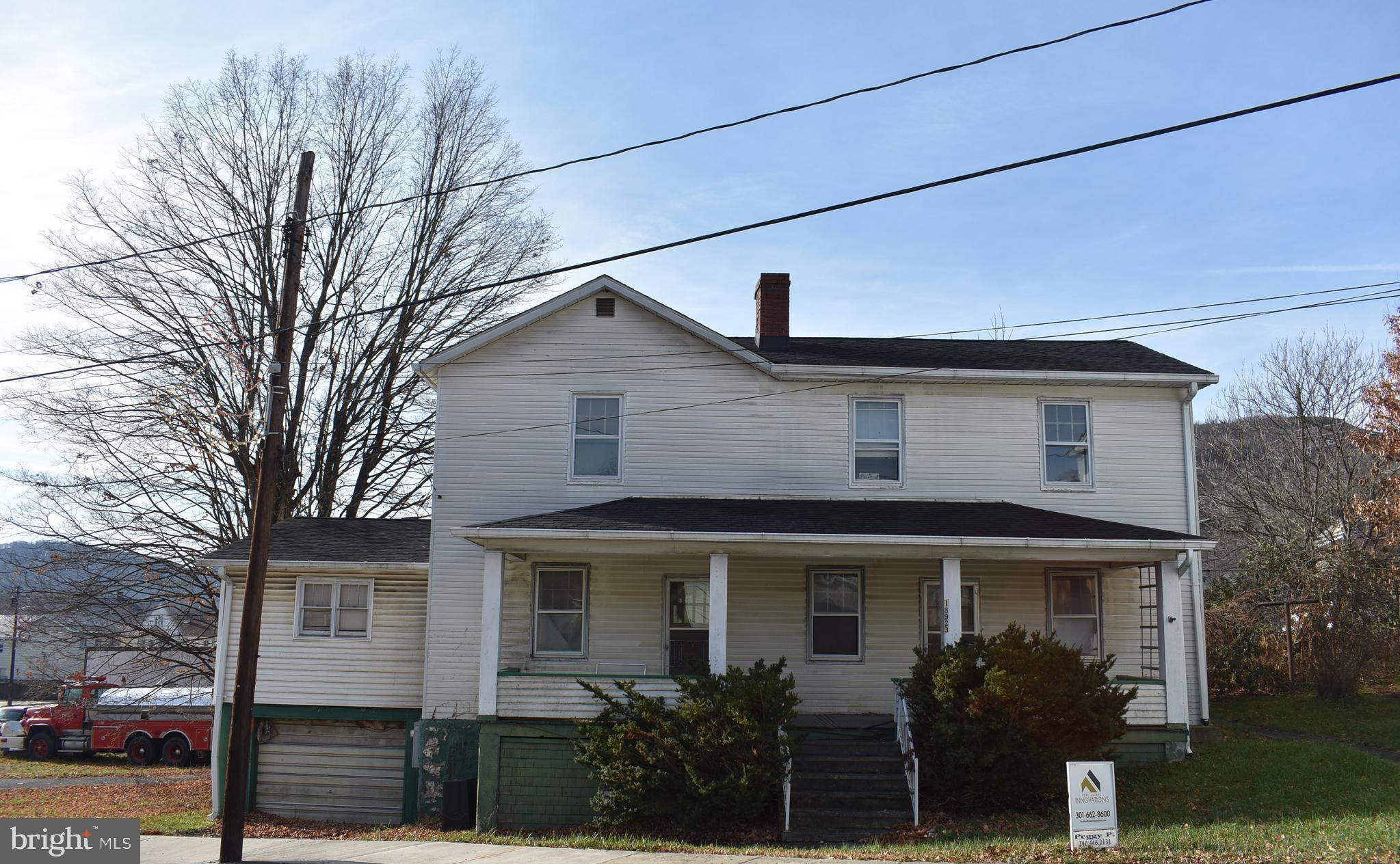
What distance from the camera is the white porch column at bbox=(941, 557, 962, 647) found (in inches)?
596

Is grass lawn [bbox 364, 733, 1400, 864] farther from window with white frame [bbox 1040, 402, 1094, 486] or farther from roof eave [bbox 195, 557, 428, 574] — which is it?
window with white frame [bbox 1040, 402, 1094, 486]

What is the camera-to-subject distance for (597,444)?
18.5 meters

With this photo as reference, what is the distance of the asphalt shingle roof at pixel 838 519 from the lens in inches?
608

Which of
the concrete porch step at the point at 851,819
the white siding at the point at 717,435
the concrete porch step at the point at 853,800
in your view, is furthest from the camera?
the white siding at the point at 717,435

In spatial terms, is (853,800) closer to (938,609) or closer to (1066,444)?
(938,609)

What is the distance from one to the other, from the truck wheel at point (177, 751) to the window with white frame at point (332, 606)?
1623cm

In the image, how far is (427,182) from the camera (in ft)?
96.0

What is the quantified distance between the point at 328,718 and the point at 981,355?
1336 centimetres

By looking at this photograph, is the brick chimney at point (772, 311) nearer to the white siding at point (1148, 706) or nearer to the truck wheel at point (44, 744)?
the white siding at point (1148, 706)

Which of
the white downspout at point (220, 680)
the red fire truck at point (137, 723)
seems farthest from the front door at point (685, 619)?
the red fire truck at point (137, 723)

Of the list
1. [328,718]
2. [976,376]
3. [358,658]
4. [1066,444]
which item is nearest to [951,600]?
[976,376]

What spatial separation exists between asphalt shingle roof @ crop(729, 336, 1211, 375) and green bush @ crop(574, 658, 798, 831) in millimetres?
6576

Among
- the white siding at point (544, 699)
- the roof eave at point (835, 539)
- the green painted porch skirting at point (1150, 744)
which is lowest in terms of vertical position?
the green painted porch skirting at point (1150, 744)

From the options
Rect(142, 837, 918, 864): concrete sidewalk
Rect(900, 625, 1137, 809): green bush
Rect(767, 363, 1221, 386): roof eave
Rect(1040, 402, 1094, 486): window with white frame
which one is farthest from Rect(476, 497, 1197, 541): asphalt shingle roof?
Rect(142, 837, 918, 864): concrete sidewalk
